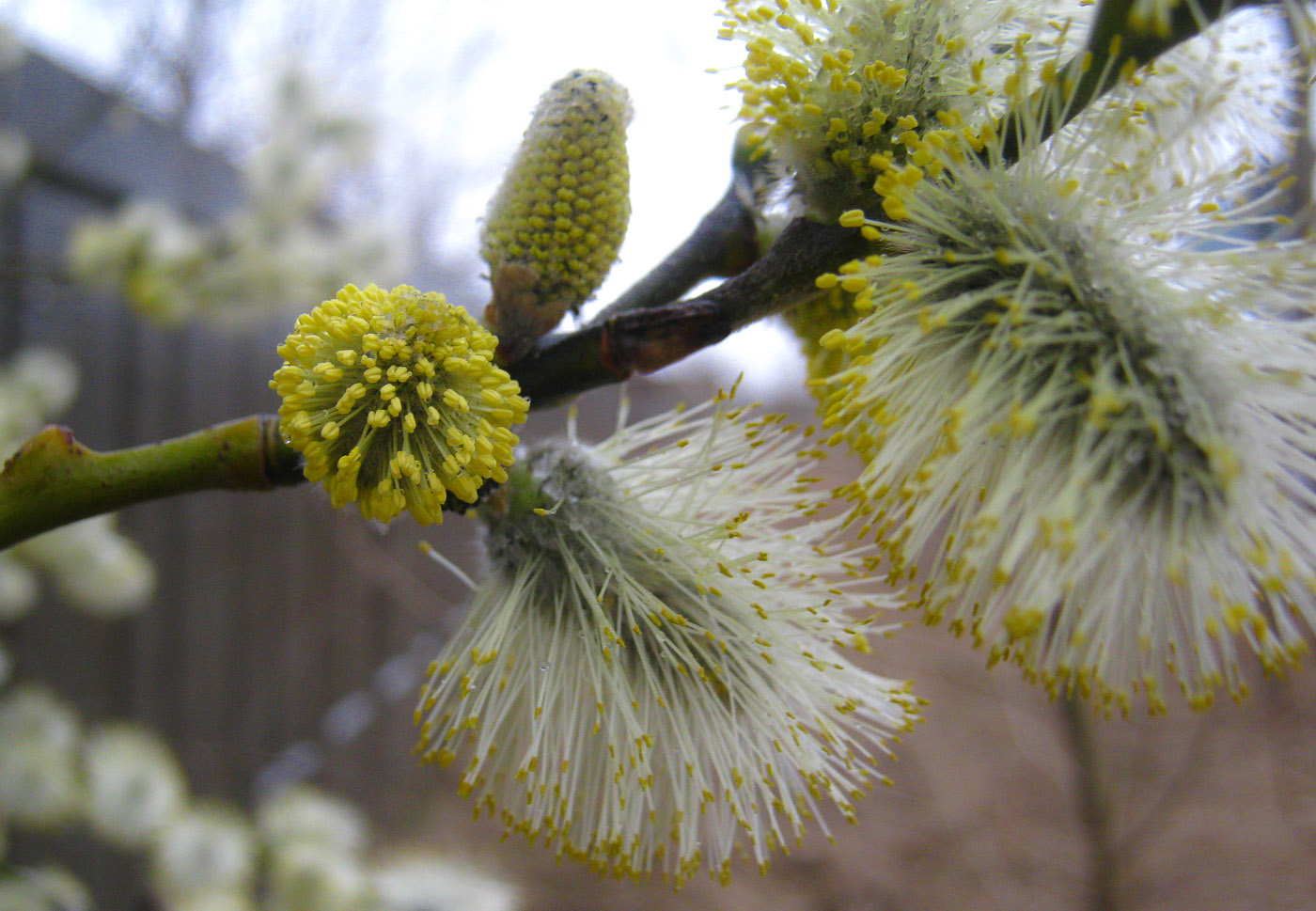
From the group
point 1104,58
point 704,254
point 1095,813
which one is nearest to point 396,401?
point 704,254

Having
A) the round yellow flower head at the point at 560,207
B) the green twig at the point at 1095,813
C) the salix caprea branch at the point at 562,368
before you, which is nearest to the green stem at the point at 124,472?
the salix caprea branch at the point at 562,368

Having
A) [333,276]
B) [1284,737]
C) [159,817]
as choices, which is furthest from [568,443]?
[1284,737]

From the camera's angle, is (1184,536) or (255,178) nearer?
(1184,536)

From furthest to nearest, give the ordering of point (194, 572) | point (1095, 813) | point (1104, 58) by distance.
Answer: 1. point (194, 572)
2. point (1095, 813)
3. point (1104, 58)

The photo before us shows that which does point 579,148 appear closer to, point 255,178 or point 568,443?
point 568,443

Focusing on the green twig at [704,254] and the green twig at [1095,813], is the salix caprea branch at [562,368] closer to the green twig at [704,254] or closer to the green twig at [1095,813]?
the green twig at [704,254]

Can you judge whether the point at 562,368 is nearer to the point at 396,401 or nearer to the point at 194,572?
the point at 396,401
